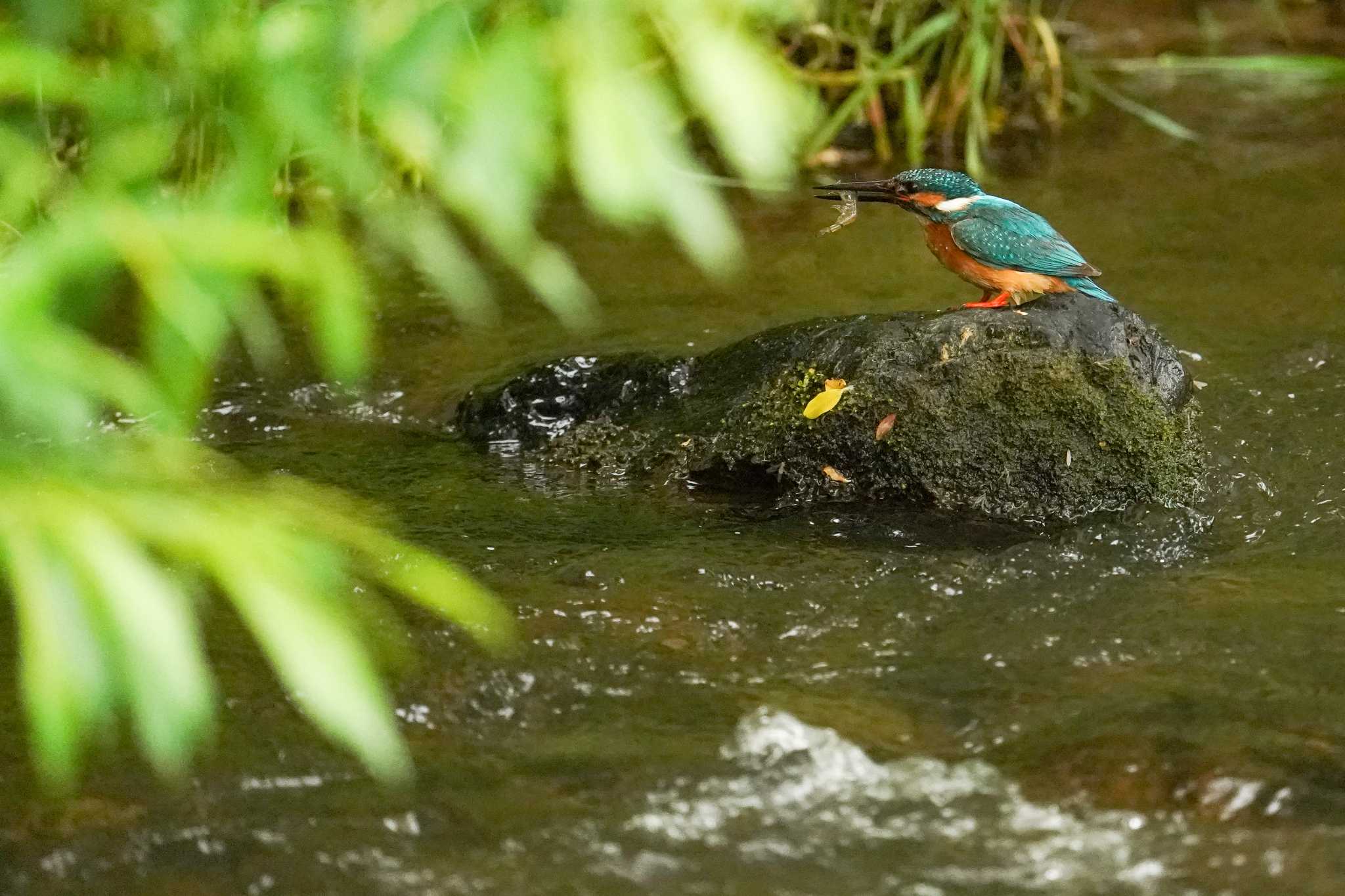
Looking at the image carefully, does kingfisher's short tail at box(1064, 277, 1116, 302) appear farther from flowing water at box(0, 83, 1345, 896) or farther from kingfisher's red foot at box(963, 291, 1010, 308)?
flowing water at box(0, 83, 1345, 896)

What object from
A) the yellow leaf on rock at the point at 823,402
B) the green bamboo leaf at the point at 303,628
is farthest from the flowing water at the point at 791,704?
the green bamboo leaf at the point at 303,628

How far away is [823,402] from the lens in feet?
12.5

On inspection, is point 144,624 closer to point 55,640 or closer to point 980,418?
point 55,640

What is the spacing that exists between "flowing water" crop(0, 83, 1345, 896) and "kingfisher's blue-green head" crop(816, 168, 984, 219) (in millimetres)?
894

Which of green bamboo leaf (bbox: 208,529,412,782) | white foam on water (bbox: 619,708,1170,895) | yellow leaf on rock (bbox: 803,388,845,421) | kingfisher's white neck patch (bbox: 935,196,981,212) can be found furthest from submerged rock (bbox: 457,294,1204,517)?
green bamboo leaf (bbox: 208,529,412,782)

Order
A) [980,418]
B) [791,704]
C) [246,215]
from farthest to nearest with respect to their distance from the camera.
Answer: [980,418], [791,704], [246,215]

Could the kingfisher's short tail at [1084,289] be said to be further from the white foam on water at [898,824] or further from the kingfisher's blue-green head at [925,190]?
the white foam on water at [898,824]

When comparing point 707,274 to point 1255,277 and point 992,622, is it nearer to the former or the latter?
point 1255,277

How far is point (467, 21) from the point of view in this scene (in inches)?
44.6

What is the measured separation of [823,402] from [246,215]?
108 inches

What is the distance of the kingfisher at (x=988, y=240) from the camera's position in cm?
388

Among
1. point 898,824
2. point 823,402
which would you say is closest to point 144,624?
point 898,824

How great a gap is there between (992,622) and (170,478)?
2275mm

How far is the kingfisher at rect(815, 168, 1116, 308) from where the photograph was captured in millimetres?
3883
